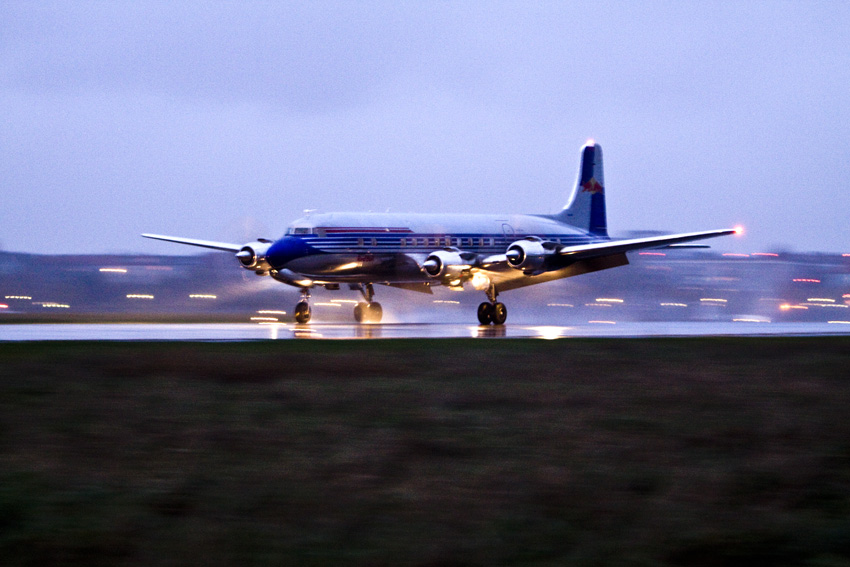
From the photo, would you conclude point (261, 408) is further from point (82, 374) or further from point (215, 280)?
point (215, 280)

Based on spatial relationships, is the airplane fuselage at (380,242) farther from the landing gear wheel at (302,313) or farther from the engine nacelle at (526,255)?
the engine nacelle at (526,255)

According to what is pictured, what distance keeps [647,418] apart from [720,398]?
6.88 ft

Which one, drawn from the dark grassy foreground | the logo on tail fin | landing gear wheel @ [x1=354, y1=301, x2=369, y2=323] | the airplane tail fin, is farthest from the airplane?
the dark grassy foreground

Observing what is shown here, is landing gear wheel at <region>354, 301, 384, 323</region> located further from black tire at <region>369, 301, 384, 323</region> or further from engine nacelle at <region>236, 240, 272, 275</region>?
engine nacelle at <region>236, 240, 272, 275</region>

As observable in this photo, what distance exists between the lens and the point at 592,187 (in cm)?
4509

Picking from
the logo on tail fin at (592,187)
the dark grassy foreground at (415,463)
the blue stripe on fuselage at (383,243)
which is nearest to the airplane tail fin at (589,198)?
the logo on tail fin at (592,187)

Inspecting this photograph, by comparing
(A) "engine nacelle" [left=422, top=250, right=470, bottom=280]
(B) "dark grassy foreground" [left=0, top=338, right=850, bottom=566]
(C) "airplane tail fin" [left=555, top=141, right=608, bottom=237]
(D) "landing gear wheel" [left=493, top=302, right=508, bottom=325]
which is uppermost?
(C) "airplane tail fin" [left=555, top=141, right=608, bottom=237]

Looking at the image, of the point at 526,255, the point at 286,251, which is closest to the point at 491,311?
the point at 526,255

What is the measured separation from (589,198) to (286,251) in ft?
56.1

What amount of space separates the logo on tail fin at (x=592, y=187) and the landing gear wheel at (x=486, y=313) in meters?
10.4

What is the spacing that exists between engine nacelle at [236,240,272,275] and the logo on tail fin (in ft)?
54.8

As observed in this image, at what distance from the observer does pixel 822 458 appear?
11422 millimetres

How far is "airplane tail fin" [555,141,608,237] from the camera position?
1741 inches

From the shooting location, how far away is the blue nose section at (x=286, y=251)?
34938mm
